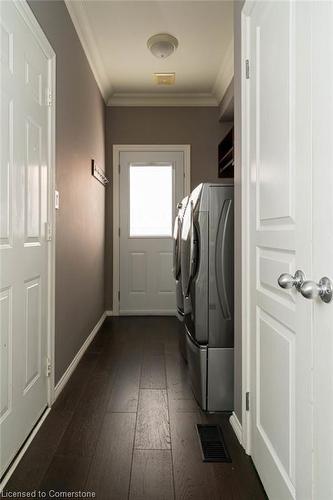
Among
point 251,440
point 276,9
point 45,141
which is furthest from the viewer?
point 45,141

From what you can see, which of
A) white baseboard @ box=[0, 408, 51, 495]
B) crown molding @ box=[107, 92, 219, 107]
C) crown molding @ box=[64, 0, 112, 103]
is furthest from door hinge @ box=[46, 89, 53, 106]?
crown molding @ box=[107, 92, 219, 107]

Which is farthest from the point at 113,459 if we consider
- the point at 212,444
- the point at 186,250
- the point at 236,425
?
the point at 186,250

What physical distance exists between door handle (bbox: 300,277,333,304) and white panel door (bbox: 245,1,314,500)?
94 millimetres

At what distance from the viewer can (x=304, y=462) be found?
0.96 m

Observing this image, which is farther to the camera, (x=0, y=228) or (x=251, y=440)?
(x=251, y=440)

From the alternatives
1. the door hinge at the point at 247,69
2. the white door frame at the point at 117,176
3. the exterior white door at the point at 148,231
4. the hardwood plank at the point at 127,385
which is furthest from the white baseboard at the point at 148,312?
the door hinge at the point at 247,69

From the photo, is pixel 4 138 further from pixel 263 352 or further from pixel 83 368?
pixel 83 368

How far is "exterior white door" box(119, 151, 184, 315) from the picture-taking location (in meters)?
4.46

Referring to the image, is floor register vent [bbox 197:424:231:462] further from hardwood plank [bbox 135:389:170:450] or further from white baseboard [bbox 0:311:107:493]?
white baseboard [bbox 0:311:107:493]

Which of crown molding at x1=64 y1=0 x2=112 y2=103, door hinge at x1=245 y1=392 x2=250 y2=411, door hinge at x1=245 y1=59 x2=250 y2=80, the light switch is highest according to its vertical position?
crown molding at x1=64 y1=0 x2=112 y2=103

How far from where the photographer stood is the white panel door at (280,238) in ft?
3.15

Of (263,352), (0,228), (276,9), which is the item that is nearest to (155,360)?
(263,352)

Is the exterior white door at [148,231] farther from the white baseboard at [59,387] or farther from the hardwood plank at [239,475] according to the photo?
the hardwood plank at [239,475]

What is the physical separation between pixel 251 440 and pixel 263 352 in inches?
18.2
